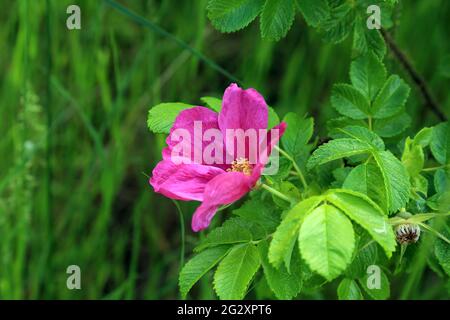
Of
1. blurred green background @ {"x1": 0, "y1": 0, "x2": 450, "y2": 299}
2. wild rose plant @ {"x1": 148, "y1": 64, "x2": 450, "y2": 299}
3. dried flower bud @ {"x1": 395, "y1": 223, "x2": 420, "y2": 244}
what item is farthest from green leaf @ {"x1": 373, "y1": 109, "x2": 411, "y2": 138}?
blurred green background @ {"x1": 0, "y1": 0, "x2": 450, "y2": 299}

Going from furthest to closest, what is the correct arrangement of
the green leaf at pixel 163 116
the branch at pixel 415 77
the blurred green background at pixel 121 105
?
the blurred green background at pixel 121 105, the branch at pixel 415 77, the green leaf at pixel 163 116

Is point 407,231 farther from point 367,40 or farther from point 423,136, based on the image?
point 367,40

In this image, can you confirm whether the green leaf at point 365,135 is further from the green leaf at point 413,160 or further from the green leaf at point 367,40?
the green leaf at point 367,40

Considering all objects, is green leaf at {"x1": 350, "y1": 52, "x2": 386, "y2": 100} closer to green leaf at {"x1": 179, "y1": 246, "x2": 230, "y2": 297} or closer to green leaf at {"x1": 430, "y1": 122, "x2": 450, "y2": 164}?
green leaf at {"x1": 430, "y1": 122, "x2": 450, "y2": 164}

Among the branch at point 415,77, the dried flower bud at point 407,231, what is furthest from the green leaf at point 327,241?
the branch at point 415,77

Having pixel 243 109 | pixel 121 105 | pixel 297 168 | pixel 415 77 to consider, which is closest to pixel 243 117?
pixel 243 109
